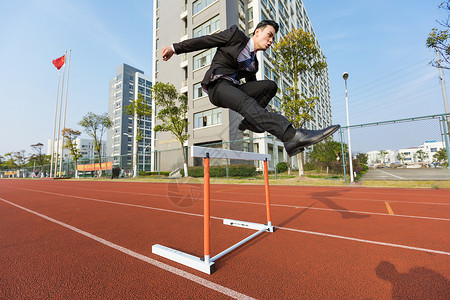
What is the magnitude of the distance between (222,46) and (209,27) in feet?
77.0

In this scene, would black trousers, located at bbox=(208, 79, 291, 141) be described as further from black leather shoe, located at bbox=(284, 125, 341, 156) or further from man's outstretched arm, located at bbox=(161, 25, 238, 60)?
man's outstretched arm, located at bbox=(161, 25, 238, 60)

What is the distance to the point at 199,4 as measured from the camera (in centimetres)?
2322

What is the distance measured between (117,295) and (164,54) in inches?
87.4

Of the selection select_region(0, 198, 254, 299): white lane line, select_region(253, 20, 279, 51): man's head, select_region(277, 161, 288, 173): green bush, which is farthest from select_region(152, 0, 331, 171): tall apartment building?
select_region(0, 198, 254, 299): white lane line

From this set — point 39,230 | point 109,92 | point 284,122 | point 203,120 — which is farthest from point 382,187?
point 109,92

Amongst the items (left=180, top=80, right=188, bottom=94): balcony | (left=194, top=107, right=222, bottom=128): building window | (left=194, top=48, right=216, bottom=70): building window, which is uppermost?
(left=194, top=48, right=216, bottom=70): building window

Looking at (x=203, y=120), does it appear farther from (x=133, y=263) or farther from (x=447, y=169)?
(x=133, y=263)

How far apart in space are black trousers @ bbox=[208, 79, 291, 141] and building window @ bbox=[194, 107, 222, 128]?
59.8 ft

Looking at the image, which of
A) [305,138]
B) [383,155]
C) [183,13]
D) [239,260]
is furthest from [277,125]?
[183,13]

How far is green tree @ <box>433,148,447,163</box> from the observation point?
8066mm

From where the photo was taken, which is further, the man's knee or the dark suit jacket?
the man's knee

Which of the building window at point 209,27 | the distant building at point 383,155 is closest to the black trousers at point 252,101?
the distant building at point 383,155

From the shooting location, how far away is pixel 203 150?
6.59ft

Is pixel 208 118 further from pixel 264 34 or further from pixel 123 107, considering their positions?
pixel 123 107
